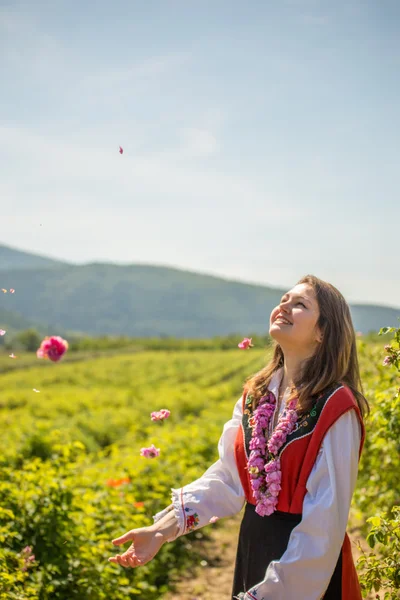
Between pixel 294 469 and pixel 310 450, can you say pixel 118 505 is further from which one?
pixel 310 450

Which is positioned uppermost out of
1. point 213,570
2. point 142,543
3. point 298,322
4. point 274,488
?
point 298,322

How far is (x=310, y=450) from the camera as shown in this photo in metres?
1.95

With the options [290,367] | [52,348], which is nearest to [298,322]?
[290,367]

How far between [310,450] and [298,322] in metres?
0.47

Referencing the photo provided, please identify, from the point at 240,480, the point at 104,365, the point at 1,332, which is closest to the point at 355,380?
the point at 240,480

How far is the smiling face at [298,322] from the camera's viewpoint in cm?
215

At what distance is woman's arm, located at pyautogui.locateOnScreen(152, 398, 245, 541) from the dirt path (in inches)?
90.8

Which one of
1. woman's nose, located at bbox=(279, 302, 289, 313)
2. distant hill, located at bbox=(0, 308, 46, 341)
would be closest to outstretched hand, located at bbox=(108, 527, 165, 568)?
woman's nose, located at bbox=(279, 302, 289, 313)

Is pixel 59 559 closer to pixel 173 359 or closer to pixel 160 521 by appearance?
pixel 160 521

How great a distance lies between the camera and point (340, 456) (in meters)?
1.88

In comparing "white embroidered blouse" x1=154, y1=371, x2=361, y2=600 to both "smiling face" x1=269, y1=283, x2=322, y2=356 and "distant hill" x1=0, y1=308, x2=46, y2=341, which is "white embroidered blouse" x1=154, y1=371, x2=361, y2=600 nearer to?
"smiling face" x1=269, y1=283, x2=322, y2=356

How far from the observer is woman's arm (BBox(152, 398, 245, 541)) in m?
2.18

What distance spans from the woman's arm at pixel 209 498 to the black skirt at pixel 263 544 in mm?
86

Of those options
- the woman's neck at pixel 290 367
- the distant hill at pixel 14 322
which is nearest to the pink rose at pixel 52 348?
the woman's neck at pixel 290 367
